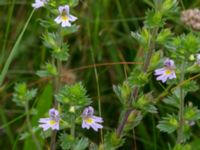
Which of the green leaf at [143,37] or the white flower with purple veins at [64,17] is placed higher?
the white flower with purple veins at [64,17]

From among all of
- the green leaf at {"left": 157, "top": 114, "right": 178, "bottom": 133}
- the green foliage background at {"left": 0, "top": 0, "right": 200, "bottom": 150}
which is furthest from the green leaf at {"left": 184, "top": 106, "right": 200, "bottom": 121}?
the green foliage background at {"left": 0, "top": 0, "right": 200, "bottom": 150}

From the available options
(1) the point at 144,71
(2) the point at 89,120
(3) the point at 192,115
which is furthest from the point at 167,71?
(2) the point at 89,120

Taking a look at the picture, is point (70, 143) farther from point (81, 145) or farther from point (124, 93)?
point (124, 93)

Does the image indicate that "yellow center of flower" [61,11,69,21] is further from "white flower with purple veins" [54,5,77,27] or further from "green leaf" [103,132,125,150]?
"green leaf" [103,132,125,150]

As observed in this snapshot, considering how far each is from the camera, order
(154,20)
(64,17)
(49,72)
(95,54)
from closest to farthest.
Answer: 1. (154,20)
2. (64,17)
3. (49,72)
4. (95,54)

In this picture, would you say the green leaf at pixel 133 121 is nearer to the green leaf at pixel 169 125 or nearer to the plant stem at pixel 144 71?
the plant stem at pixel 144 71

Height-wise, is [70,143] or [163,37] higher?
[163,37]

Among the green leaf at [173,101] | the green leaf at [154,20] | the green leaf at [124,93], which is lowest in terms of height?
the green leaf at [173,101]

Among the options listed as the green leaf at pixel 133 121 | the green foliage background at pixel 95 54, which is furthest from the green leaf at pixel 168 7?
the green foliage background at pixel 95 54

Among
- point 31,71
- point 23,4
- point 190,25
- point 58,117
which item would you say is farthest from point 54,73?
point 23,4

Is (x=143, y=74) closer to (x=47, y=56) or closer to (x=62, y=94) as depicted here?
(x=62, y=94)

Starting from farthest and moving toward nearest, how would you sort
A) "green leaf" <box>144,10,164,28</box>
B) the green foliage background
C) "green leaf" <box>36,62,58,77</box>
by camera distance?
the green foliage background
"green leaf" <box>36,62,58,77</box>
"green leaf" <box>144,10,164,28</box>

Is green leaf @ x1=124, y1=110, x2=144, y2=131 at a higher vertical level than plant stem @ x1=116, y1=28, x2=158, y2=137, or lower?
lower
